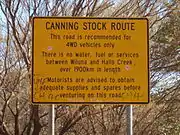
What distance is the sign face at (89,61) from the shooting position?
17.2 ft

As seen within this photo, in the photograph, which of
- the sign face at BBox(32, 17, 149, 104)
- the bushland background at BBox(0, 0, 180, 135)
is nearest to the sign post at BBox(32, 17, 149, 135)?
the sign face at BBox(32, 17, 149, 104)

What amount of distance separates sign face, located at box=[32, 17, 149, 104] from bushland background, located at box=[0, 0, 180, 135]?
7414 mm

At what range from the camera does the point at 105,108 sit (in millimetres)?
12703

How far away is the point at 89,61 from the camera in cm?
531

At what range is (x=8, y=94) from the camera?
13094mm

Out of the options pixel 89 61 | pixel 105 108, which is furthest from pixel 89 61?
pixel 105 108

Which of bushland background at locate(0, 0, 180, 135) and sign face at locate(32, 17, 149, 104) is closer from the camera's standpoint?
sign face at locate(32, 17, 149, 104)

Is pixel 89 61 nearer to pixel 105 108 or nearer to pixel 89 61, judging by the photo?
pixel 89 61

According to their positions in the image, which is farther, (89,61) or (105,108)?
(105,108)

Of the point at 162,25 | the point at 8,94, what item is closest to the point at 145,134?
the point at 162,25

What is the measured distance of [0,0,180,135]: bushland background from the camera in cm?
1291

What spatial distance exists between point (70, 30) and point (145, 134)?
8623 mm

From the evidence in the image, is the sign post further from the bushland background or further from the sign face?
the bushland background

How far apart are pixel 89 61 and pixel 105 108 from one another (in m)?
7.49
